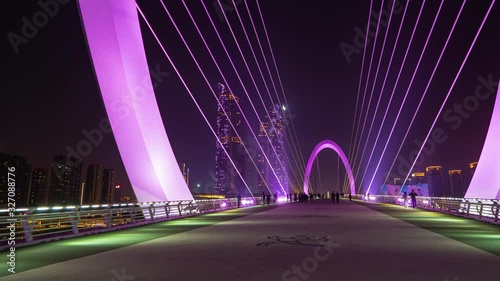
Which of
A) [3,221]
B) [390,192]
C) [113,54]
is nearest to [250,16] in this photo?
[113,54]

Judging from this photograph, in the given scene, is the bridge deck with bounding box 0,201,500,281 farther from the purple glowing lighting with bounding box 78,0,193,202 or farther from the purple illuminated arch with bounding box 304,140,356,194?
the purple illuminated arch with bounding box 304,140,356,194

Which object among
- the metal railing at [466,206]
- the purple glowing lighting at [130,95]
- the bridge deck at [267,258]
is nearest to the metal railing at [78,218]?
the bridge deck at [267,258]

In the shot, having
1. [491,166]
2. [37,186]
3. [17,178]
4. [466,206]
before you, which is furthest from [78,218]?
[37,186]

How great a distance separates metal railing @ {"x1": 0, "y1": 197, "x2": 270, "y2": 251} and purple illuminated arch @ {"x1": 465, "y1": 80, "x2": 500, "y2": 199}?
41.7 ft

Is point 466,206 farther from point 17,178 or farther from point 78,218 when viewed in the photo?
point 17,178

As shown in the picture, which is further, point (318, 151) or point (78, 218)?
point (318, 151)

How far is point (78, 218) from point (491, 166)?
48.7 ft

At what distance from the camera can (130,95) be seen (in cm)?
1435

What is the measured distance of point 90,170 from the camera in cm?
7894

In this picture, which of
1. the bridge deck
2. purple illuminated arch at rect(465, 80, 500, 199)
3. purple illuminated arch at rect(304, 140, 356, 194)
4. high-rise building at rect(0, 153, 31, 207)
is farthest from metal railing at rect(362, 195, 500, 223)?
purple illuminated arch at rect(304, 140, 356, 194)

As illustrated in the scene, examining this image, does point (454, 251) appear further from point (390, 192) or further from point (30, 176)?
point (30, 176)

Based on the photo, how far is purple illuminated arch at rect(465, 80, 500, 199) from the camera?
15.1 meters

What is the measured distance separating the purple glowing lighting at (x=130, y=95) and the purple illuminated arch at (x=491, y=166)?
12.6 meters

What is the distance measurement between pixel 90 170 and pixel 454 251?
8021 cm
